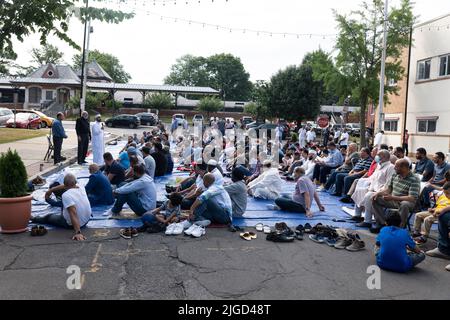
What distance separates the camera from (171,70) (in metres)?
105

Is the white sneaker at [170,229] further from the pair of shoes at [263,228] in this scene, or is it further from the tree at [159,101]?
the tree at [159,101]

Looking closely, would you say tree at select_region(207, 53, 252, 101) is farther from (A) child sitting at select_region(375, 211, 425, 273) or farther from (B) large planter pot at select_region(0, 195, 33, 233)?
(A) child sitting at select_region(375, 211, 425, 273)

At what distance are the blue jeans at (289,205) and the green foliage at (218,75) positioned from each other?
80.4 m

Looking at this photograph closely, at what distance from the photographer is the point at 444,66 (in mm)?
24859

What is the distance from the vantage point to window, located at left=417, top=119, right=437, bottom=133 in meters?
25.2

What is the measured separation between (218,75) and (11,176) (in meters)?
90.4

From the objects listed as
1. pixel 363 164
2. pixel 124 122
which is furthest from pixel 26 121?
pixel 363 164

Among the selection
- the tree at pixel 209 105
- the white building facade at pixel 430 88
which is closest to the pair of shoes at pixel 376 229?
the white building facade at pixel 430 88

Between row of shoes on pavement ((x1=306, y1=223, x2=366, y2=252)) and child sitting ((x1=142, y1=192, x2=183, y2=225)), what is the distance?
97.5 inches

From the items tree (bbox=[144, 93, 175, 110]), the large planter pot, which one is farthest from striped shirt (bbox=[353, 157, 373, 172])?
tree (bbox=[144, 93, 175, 110])

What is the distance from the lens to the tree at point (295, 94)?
47.0 meters

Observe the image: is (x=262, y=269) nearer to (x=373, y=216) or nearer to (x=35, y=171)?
(x=373, y=216)

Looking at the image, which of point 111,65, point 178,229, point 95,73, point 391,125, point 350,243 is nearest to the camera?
point 350,243

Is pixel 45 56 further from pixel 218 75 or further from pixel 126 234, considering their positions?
pixel 126 234
